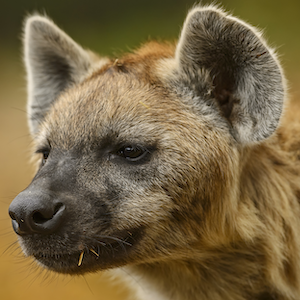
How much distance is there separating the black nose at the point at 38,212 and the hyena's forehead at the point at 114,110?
33cm

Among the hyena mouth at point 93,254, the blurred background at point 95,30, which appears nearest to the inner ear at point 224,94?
the hyena mouth at point 93,254

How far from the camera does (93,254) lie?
5.85ft

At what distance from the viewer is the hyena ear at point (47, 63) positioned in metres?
2.48

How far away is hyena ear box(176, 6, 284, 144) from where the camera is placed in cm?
184

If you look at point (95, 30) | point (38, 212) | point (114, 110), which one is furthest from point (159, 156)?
point (95, 30)

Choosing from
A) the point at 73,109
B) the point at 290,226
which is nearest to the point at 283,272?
the point at 290,226

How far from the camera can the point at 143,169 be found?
1857 millimetres

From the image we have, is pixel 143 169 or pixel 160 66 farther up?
pixel 160 66

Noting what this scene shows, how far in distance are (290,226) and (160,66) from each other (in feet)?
3.05

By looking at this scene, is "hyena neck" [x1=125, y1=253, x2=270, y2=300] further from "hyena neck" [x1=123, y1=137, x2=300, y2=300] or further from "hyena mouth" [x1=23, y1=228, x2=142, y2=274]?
"hyena mouth" [x1=23, y1=228, x2=142, y2=274]

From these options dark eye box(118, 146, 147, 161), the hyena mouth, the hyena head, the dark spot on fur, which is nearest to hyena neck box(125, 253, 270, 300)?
the dark spot on fur

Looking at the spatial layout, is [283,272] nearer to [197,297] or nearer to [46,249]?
[197,297]

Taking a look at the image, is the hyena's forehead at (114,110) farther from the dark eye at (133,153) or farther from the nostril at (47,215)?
the nostril at (47,215)

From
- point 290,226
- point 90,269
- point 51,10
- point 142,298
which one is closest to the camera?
point 90,269
